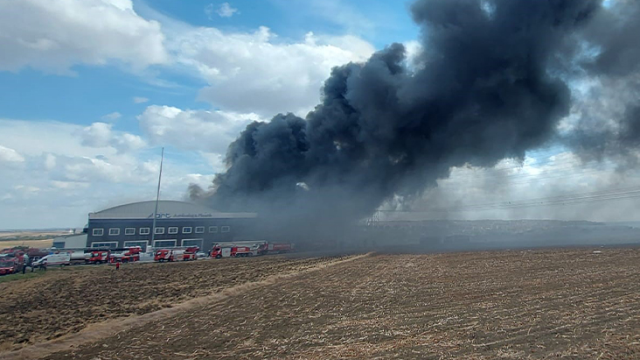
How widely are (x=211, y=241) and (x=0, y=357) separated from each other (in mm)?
59597

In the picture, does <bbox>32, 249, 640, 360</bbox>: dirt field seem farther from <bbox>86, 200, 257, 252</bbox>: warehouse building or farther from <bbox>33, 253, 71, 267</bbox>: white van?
<bbox>86, 200, 257, 252</bbox>: warehouse building

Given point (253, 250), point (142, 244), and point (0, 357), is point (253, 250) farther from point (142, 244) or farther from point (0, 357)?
point (0, 357)

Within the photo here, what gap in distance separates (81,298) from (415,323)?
1862 cm

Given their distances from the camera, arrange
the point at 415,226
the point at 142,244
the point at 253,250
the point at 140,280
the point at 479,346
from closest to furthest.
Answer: the point at 479,346
the point at 140,280
the point at 253,250
the point at 142,244
the point at 415,226

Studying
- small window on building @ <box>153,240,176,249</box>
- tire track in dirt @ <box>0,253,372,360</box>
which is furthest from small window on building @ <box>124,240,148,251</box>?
tire track in dirt @ <box>0,253,372,360</box>

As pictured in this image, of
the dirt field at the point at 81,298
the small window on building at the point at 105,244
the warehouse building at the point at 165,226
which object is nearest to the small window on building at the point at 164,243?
the warehouse building at the point at 165,226

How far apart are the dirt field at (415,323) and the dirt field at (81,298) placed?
2893 mm

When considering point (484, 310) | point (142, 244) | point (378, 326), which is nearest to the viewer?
point (378, 326)

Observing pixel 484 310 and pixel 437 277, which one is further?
pixel 437 277

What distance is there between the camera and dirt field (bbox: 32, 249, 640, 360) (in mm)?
10492

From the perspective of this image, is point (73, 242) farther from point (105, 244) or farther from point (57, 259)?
point (57, 259)

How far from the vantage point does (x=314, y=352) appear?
1091 centimetres

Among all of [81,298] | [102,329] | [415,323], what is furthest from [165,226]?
[415,323]

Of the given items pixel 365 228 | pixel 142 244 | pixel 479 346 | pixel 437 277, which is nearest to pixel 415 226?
pixel 365 228
